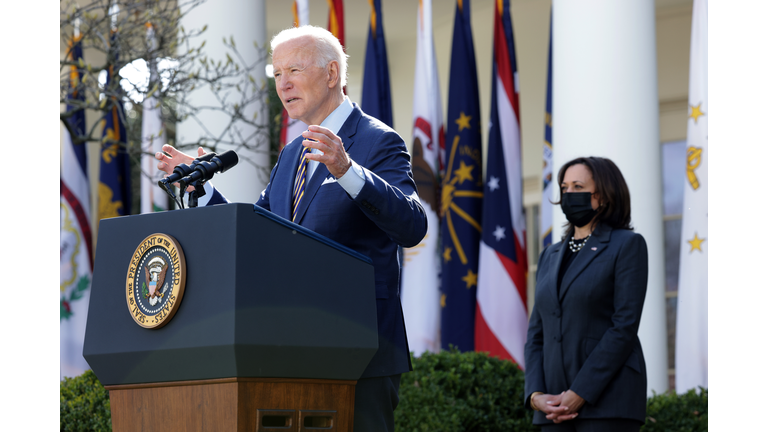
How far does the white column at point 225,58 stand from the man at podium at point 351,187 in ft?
15.5

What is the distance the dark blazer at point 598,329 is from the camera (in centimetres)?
335

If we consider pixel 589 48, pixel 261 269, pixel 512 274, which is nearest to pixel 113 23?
pixel 589 48

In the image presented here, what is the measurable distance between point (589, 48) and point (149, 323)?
4.88 m

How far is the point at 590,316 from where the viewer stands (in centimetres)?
349

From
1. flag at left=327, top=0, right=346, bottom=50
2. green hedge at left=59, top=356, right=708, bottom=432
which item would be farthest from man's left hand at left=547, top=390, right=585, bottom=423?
flag at left=327, top=0, right=346, bottom=50

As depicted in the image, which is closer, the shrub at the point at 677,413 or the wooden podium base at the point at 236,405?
the wooden podium base at the point at 236,405

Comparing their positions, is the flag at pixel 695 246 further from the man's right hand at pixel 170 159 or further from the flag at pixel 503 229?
the man's right hand at pixel 170 159

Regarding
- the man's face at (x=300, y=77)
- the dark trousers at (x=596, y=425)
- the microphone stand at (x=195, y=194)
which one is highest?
the man's face at (x=300, y=77)

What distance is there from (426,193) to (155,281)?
5.82 metres

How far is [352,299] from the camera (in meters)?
1.87

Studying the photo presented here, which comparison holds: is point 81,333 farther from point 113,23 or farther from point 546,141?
point 546,141

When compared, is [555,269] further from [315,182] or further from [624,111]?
[624,111]

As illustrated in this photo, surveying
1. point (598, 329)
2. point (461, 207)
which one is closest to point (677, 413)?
point (598, 329)

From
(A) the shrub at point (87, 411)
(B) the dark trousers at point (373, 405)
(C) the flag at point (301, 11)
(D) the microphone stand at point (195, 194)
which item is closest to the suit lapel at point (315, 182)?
(D) the microphone stand at point (195, 194)
